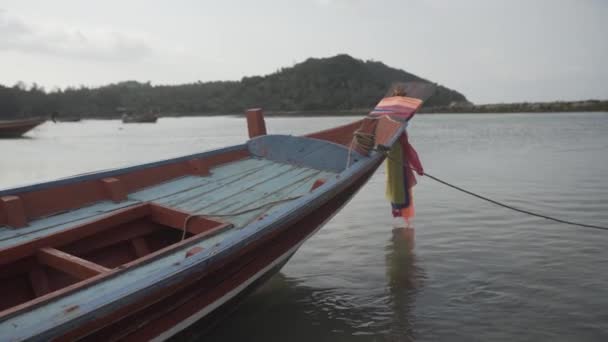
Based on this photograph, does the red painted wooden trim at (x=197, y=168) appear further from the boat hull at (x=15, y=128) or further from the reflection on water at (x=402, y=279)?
the boat hull at (x=15, y=128)

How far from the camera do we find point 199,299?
9.45 feet

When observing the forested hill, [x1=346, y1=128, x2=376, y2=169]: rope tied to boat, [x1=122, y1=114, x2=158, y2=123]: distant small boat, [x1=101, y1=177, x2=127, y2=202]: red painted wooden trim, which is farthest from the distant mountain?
[x1=101, y1=177, x2=127, y2=202]: red painted wooden trim

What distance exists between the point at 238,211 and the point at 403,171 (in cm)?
316

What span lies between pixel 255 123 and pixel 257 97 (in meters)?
101

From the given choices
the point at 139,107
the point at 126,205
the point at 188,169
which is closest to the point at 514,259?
the point at 188,169

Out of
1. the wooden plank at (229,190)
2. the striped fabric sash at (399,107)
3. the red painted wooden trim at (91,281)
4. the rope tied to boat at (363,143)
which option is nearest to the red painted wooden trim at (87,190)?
the wooden plank at (229,190)

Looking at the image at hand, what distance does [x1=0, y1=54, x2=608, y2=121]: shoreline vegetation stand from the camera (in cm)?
9350

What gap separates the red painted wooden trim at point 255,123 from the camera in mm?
6129

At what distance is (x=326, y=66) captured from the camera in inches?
4432

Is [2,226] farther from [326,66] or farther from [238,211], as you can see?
[326,66]

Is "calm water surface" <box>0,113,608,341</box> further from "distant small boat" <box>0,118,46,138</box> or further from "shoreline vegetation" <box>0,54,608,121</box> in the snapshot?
"shoreline vegetation" <box>0,54,608,121</box>

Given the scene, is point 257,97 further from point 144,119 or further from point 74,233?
point 74,233

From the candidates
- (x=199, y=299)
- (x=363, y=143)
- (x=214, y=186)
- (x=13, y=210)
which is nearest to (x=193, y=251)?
(x=199, y=299)

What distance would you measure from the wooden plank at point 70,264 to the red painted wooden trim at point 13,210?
536 mm
